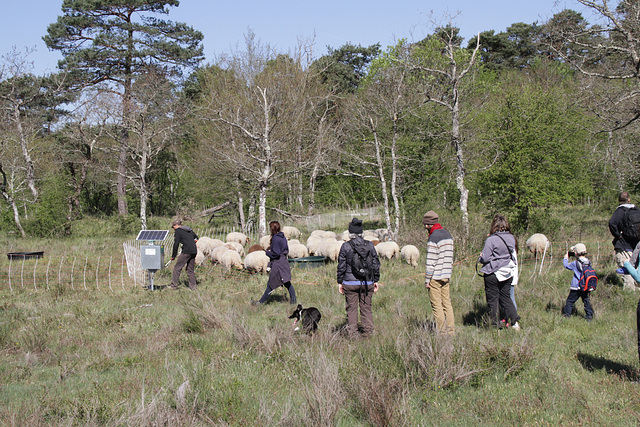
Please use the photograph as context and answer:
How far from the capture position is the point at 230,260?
14.5 meters

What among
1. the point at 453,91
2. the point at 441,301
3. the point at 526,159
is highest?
the point at 453,91

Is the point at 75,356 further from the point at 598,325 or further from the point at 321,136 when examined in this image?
the point at 321,136

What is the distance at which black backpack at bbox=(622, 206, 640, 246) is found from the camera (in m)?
8.02

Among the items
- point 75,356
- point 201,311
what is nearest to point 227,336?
point 201,311

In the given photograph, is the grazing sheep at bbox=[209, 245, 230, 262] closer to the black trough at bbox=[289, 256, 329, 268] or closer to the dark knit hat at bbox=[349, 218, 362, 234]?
the black trough at bbox=[289, 256, 329, 268]

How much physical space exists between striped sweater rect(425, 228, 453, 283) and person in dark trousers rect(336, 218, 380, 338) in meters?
0.77

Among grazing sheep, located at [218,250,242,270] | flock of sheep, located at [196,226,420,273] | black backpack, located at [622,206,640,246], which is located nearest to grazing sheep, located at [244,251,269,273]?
flock of sheep, located at [196,226,420,273]

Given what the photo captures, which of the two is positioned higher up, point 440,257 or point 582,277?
point 440,257

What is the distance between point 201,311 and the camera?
798cm

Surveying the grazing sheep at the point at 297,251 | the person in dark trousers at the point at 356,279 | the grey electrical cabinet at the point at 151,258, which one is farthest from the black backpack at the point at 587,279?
the grazing sheep at the point at 297,251

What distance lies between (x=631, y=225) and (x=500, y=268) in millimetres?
3094

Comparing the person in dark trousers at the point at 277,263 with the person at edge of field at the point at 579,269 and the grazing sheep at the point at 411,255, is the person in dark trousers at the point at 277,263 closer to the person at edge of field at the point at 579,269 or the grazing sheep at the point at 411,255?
the person at edge of field at the point at 579,269

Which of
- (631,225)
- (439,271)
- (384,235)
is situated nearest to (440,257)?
(439,271)

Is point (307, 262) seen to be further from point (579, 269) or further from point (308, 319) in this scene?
point (579, 269)
